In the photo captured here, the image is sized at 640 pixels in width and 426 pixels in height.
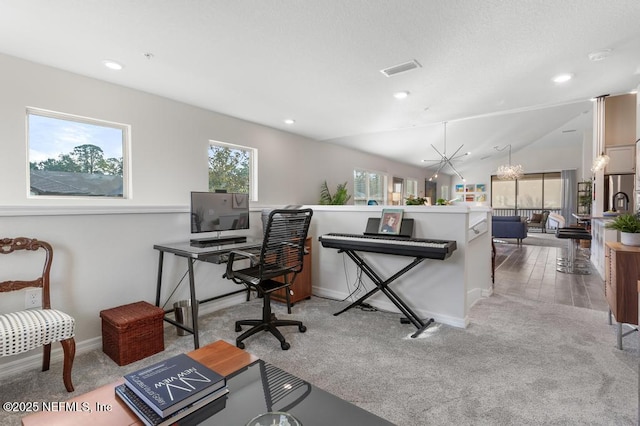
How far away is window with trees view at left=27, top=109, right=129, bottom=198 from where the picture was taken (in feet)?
8.72

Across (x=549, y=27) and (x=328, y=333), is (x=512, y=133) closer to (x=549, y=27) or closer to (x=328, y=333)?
(x=549, y=27)

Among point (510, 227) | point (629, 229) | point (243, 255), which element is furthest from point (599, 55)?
point (510, 227)

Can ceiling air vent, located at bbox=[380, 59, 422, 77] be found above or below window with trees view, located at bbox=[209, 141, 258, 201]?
above

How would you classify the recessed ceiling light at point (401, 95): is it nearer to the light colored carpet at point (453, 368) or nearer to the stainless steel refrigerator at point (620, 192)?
the light colored carpet at point (453, 368)

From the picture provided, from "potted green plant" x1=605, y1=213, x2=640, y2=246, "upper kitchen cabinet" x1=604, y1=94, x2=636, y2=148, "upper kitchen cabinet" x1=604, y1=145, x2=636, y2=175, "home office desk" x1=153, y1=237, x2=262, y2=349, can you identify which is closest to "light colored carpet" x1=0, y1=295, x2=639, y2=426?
"home office desk" x1=153, y1=237, x2=262, y2=349

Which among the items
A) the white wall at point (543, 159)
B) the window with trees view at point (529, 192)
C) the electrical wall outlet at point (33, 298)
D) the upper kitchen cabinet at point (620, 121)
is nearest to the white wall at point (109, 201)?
the electrical wall outlet at point (33, 298)

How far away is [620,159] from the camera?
5.11m

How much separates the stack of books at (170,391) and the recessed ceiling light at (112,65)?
247cm

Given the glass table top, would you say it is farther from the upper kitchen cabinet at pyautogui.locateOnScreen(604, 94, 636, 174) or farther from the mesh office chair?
the upper kitchen cabinet at pyautogui.locateOnScreen(604, 94, 636, 174)

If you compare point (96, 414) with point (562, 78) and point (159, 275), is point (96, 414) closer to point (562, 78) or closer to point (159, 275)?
point (159, 275)

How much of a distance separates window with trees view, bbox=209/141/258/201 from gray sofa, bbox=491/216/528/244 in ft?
21.1

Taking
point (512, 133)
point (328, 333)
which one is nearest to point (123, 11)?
point (328, 333)

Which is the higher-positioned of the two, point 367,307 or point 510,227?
point 510,227

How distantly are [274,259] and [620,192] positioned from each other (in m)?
6.03
